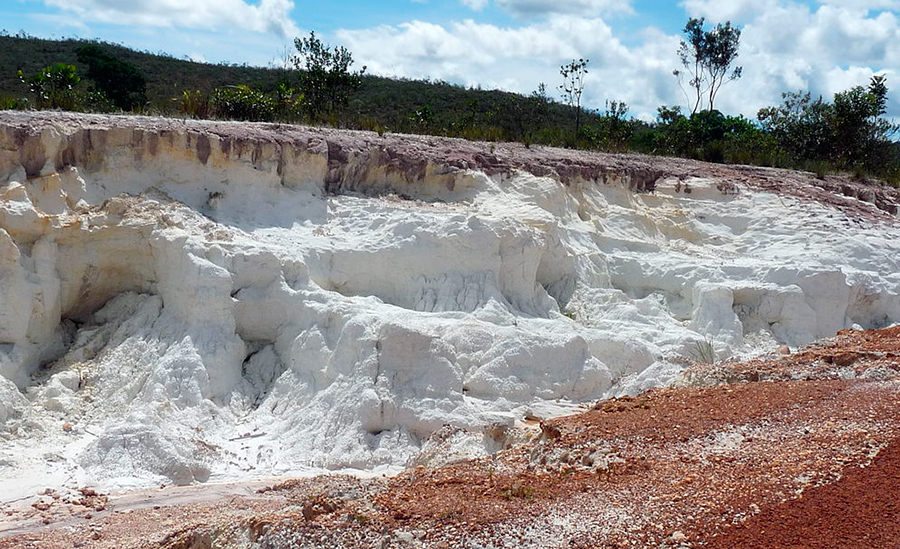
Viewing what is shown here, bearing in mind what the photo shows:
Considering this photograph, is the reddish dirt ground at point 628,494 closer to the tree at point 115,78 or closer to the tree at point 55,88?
the tree at point 55,88

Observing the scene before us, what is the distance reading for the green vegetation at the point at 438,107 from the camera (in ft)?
50.4

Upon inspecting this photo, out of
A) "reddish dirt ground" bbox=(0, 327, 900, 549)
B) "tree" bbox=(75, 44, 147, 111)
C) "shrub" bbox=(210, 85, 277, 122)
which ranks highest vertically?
"tree" bbox=(75, 44, 147, 111)

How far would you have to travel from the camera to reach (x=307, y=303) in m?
10.4

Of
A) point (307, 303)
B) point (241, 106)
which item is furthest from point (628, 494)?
point (241, 106)

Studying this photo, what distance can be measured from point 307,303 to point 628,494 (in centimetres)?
607

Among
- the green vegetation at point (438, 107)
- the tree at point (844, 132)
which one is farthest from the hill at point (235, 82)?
the tree at point (844, 132)

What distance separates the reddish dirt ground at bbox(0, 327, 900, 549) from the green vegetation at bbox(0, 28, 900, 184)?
809cm

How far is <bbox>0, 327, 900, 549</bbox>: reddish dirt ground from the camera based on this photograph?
4.73 metres

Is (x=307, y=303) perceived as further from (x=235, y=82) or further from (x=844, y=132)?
(x=235, y=82)

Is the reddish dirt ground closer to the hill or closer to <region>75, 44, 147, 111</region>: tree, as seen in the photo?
<region>75, 44, 147, 111</region>: tree

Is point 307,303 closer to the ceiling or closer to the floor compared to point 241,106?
closer to the floor

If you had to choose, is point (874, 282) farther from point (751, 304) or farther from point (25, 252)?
point (25, 252)

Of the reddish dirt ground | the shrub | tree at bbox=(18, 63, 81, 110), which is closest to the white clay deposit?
the reddish dirt ground

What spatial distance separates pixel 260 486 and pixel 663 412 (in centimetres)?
397
